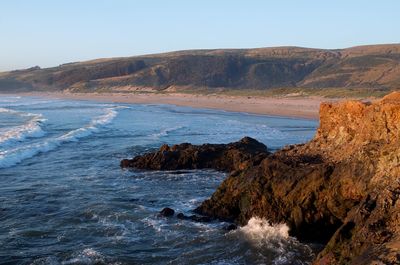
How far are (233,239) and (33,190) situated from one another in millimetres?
7124

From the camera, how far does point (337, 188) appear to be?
935 centimetres

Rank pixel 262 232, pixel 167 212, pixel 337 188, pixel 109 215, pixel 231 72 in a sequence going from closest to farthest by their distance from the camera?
pixel 337 188 < pixel 262 232 < pixel 167 212 < pixel 109 215 < pixel 231 72

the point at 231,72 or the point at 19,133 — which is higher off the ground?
the point at 231,72

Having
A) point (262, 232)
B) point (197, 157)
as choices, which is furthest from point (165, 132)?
point (262, 232)

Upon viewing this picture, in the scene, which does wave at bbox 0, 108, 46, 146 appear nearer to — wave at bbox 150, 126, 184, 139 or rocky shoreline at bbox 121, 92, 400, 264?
wave at bbox 150, 126, 184, 139

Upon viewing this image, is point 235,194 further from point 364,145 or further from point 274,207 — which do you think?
point 364,145

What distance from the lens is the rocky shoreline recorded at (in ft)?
23.2

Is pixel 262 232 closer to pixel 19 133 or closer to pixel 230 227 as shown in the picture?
pixel 230 227

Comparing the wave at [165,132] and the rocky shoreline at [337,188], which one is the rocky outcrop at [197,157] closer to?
the rocky shoreline at [337,188]

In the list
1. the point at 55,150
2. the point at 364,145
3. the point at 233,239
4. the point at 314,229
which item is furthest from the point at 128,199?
the point at 55,150

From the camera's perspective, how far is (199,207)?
12250 millimetres

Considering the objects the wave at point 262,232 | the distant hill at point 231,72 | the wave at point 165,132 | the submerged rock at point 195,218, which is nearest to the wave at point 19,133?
the wave at point 165,132

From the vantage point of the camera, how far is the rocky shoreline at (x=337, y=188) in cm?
707

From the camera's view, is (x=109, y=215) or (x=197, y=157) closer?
(x=109, y=215)
